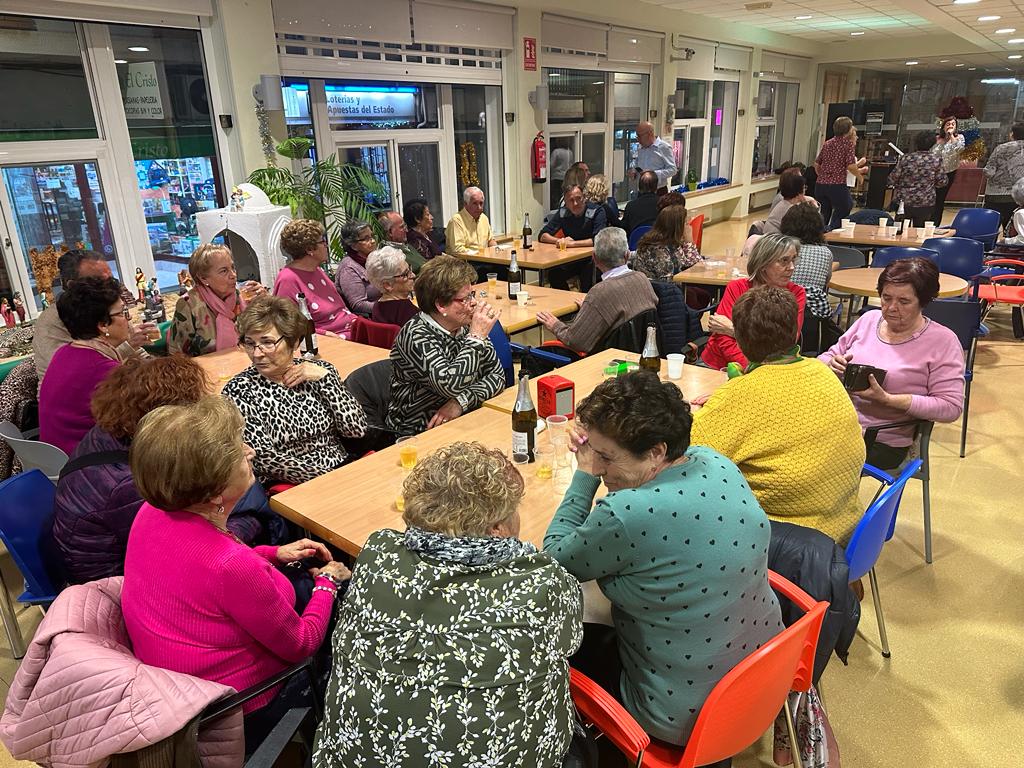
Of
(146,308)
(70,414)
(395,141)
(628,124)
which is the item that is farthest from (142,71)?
Result: (628,124)

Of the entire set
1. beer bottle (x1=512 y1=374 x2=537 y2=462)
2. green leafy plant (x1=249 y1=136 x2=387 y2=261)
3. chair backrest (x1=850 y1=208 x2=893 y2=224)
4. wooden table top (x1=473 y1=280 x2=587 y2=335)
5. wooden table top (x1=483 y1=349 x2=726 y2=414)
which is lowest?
wooden table top (x1=473 y1=280 x2=587 y2=335)

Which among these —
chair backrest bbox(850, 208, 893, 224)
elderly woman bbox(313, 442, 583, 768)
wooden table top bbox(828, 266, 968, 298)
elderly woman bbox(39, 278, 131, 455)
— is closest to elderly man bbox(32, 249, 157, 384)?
elderly woman bbox(39, 278, 131, 455)

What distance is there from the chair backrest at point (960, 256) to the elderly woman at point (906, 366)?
126 inches

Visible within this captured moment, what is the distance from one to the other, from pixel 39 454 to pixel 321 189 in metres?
3.83

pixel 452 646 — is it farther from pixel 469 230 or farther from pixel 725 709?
pixel 469 230

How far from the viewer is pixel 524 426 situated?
254 cm

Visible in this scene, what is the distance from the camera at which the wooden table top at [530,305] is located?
14.0ft

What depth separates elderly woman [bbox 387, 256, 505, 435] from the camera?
2916 millimetres

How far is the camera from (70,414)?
2840 mm

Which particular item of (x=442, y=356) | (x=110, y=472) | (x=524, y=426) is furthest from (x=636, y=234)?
(x=110, y=472)

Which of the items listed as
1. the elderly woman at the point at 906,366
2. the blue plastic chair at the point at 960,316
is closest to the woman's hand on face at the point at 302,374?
the elderly woman at the point at 906,366

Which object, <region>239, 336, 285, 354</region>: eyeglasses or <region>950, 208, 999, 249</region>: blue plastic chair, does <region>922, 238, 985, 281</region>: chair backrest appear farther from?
<region>239, 336, 285, 354</region>: eyeglasses

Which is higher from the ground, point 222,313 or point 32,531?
point 222,313

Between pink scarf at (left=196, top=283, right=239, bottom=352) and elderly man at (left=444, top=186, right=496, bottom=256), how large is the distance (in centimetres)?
326
